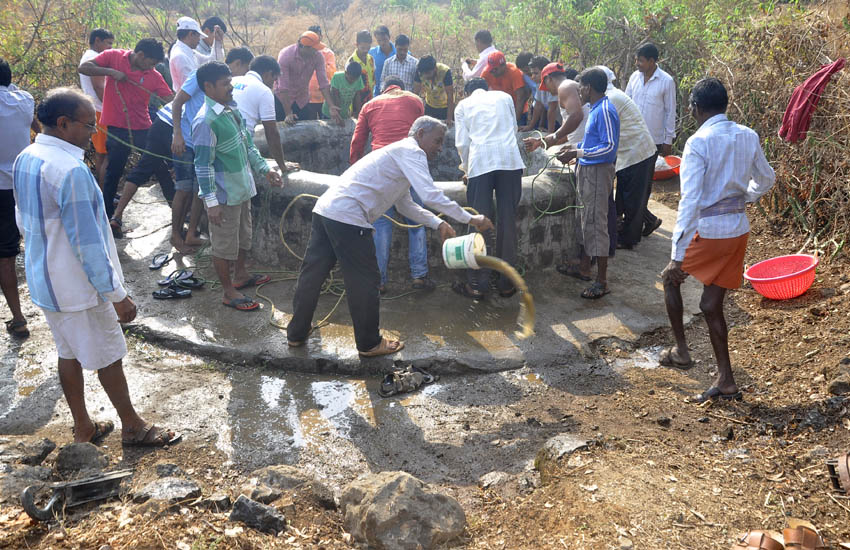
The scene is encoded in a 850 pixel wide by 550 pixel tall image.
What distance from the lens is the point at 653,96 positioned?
7008mm

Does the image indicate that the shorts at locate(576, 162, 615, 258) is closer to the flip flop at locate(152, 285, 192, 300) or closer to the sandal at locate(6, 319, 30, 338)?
the flip flop at locate(152, 285, 192, 300)

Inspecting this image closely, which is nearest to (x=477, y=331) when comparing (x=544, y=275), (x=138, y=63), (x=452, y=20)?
(x=544, y=275)

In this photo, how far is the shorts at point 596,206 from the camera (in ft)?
18.1

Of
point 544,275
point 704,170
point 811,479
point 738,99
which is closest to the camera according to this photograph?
point 811,479

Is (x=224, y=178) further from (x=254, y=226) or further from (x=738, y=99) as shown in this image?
(x=738, y=99)

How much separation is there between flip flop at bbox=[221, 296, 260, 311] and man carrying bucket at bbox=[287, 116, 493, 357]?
2.69 feet

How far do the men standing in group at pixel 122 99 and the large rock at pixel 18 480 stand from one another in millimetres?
3689

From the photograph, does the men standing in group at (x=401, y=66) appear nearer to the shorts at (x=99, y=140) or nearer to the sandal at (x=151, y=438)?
the shorts at (x=99, y=140)

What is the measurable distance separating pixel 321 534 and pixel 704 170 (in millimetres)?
2789

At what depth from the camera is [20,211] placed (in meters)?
3.30

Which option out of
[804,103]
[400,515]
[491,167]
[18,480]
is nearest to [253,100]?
[491,167]

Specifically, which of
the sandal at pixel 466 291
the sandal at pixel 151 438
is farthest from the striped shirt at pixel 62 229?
the sandal at pixel 466 291

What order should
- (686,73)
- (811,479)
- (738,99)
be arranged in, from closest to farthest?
(811,479) < (738,99) < (686,73)

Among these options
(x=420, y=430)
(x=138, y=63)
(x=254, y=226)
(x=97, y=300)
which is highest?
(x=138, y=63)
